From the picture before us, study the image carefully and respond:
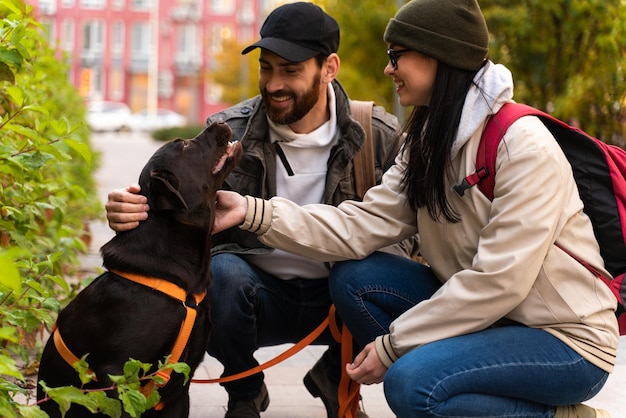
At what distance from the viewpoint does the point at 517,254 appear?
3230 millimetres

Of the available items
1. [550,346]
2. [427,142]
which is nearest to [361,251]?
[427,142]

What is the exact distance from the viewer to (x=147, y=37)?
69.1 metres

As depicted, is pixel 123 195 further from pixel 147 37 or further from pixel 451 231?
pixel 147 37

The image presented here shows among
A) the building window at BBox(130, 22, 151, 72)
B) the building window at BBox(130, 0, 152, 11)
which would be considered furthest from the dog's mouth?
the building window at BBox(130, 0, 152, 11)

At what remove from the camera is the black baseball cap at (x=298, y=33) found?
4422mm

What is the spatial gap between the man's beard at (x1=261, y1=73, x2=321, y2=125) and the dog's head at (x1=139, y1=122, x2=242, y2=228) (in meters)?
0.66

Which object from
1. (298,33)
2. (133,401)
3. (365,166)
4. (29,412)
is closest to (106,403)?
(133,401)

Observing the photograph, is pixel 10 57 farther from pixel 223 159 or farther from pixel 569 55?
pixel 569 55

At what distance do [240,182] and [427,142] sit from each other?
43.9 inches

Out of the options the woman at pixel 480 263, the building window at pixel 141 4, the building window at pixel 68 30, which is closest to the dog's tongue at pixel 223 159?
the woman at pixel 480 263

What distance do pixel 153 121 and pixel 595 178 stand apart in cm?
5800

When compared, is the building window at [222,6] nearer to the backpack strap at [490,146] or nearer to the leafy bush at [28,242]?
the leafy bush at [28,242]

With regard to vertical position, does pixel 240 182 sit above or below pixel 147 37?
above

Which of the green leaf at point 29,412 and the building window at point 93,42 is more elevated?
the green leaf at point 29,412
